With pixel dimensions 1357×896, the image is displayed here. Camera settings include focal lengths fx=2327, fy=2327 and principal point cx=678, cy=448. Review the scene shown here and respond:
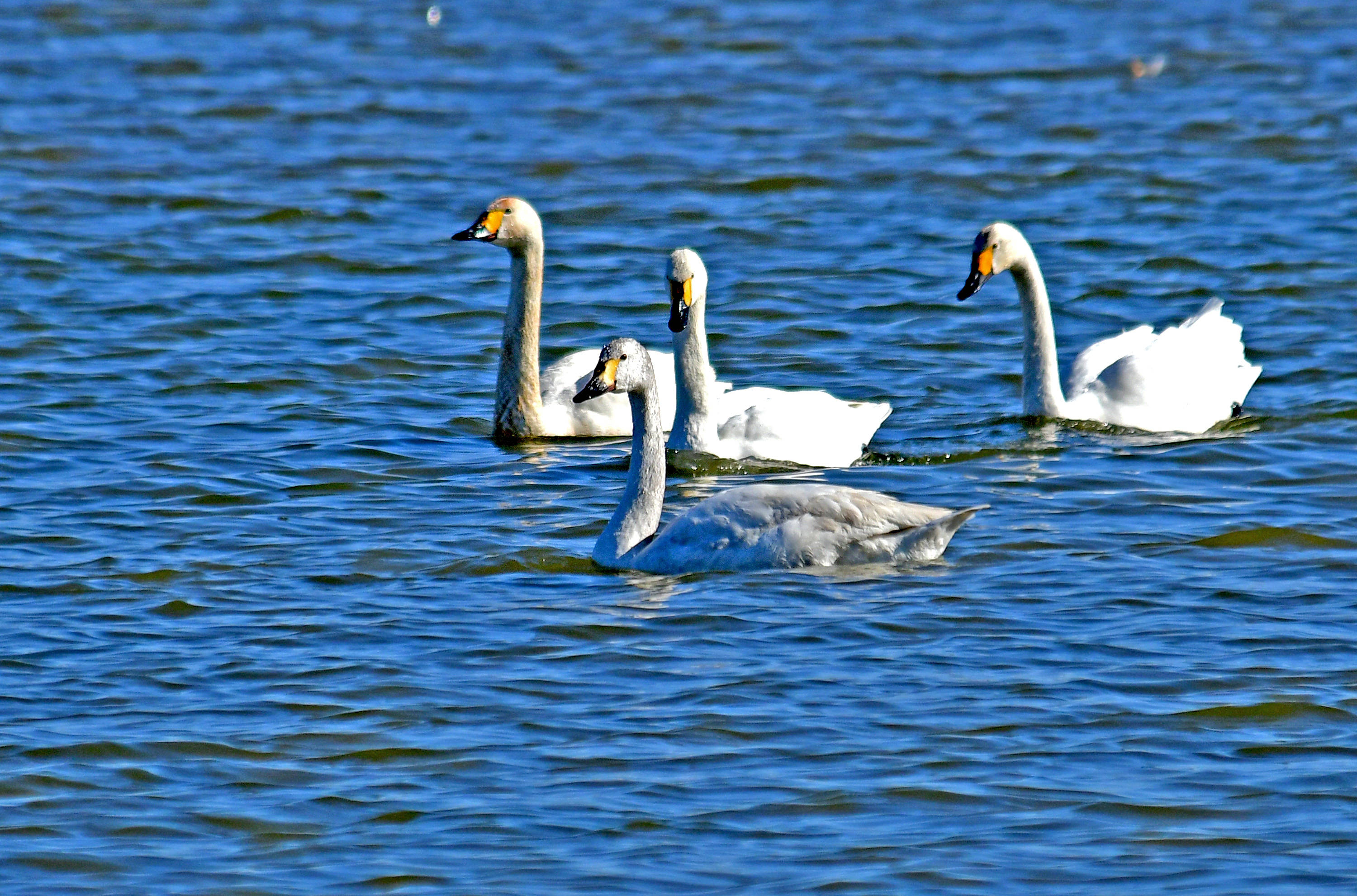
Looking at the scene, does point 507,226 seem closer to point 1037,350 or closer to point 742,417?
point 742,417

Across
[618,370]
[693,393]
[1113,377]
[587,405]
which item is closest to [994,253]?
[1113,377]

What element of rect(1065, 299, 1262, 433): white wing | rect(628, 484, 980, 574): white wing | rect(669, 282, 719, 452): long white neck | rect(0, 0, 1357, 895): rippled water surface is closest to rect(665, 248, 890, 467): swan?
rect(669, 282, 719, 452): long white neck

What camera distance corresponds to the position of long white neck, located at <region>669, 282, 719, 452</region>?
1091cm

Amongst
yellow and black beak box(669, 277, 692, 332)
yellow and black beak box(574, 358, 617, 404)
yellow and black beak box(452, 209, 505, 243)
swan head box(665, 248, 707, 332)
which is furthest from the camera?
yellow and black beak box(452, 209, 505, 243)

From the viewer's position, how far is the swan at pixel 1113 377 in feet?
38.1

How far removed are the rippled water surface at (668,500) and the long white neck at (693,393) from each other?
0.30 m

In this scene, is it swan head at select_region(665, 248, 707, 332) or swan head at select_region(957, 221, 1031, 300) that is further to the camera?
swan head at select_region(957, 221, 1031, 300)

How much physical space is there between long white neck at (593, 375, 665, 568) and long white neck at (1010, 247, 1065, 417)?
2898 millimetres

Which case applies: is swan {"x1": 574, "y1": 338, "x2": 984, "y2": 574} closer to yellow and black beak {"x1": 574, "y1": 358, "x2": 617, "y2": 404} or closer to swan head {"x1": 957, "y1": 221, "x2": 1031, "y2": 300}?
yellow and black beak {"x1": 574, "y1": 358, "x2": 617, "y2": 404}

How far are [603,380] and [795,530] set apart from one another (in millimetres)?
1073

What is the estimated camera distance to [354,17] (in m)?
27.3

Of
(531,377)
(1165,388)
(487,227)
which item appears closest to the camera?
(1165,388)

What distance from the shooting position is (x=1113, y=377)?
1170 cm

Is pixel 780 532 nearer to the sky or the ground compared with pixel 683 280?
nearer to the ground
